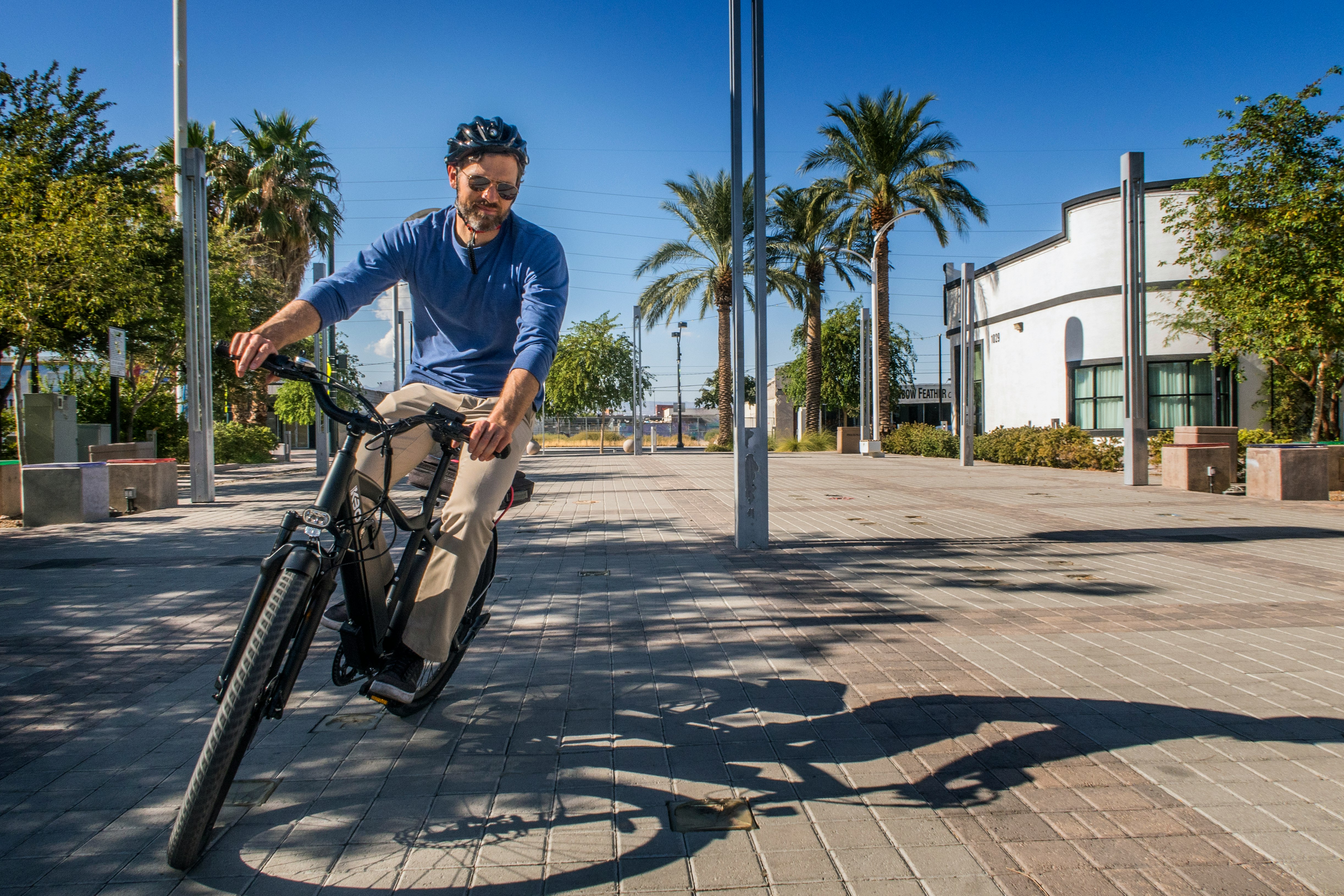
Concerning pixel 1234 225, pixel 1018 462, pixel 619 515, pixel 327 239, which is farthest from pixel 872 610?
pixel 327 239

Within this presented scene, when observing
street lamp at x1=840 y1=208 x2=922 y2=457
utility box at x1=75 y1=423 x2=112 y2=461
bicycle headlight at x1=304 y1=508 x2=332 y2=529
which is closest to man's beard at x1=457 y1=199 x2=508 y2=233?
bicycle headlight at x1=304 y1=508 x2=332 y2=529

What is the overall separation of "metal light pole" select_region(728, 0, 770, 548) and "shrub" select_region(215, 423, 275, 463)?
2143cm

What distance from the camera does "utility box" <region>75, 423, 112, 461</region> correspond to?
1593 cm

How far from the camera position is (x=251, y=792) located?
265 cm

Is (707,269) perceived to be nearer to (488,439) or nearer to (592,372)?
(592,372)

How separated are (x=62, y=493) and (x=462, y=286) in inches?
372

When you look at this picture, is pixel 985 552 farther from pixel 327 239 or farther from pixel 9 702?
pixel 327 239

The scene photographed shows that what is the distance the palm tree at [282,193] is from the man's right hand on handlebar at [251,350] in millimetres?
28548

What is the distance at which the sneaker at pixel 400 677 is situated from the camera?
8.79ft

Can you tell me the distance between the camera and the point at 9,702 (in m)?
3.60

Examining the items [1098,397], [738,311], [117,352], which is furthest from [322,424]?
[1098,397]

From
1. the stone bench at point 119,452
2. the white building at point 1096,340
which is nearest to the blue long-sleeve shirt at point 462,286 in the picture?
the stone bench at point 119,452

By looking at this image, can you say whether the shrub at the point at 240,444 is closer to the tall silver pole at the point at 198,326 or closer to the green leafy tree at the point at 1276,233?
the tall silver pole at the point at 198,326

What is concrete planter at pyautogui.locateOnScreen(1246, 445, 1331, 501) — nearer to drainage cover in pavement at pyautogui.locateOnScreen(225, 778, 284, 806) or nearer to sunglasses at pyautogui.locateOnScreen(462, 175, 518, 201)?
sunglasses at pyautogui.locateOnScreen(462, 175, 518, 201)
